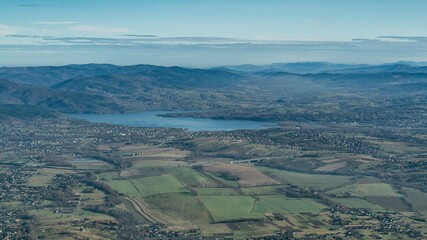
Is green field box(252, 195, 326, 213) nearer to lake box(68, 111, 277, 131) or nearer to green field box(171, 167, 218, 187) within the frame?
green field box(171, 167, 218, 187)

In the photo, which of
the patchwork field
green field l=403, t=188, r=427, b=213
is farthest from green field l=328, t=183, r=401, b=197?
the patchwork field

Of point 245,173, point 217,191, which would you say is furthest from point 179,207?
point 245,173

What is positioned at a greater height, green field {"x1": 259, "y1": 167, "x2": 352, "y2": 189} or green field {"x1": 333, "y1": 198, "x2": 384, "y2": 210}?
green field {"x1": 333, "y1": 198, "x2": 384, "y2": 210}

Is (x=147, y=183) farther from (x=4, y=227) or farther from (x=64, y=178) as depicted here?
(x=4, y=227)

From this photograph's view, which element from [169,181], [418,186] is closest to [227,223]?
[169,181]

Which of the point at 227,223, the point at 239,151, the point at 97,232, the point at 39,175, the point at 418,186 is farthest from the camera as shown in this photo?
the point at 239,151

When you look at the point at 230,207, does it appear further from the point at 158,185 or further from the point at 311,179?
the point at 311,179

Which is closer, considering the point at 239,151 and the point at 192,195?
the point at 192,195
